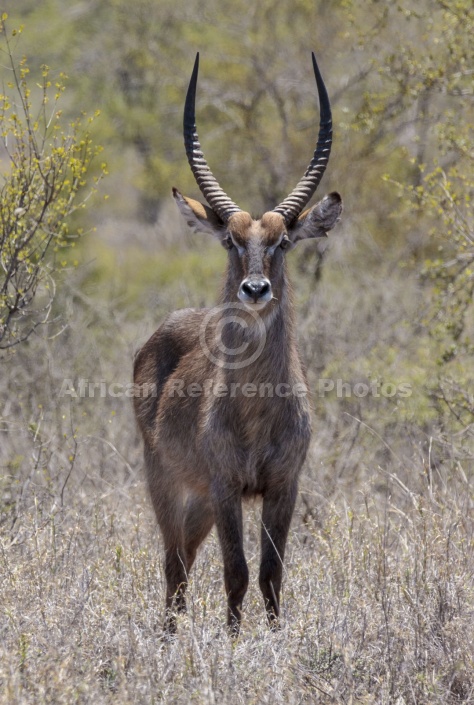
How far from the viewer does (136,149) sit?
19766mm

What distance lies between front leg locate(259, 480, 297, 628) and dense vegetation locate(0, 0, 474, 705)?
138 mm

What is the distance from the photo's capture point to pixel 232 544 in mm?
5258

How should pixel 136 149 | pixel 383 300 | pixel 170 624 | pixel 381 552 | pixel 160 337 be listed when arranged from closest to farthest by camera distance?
pixel 381 552 < pixel 170 624 < pixel 160 337 < pixel 383 300 < pixel 136 149

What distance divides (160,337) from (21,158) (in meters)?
1.35

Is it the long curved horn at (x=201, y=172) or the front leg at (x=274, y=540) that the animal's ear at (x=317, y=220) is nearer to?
the long curved horn at (x=201, y=172)

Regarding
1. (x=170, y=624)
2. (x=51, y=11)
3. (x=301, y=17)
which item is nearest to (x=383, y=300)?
(x=301, y=17)

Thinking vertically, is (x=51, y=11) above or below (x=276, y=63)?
above

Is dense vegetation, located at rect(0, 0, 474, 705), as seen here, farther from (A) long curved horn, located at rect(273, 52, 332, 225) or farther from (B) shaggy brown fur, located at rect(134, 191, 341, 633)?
(A) long curved horn, located at rect(273, 52, 332, 225)

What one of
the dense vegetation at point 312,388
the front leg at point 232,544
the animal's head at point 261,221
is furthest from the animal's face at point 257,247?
the dense vegetation at point 312,388

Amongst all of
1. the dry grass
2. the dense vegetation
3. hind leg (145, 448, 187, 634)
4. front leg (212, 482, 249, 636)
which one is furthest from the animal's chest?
hind leg (145, 448, 187, 634)

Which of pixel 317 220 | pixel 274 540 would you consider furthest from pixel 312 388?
pixel 274 540

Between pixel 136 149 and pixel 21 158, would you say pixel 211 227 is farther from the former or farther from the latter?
pixel 136 149

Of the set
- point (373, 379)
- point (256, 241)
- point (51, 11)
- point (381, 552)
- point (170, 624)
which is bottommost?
point (170, 624)

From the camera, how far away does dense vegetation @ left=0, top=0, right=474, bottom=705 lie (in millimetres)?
4543
